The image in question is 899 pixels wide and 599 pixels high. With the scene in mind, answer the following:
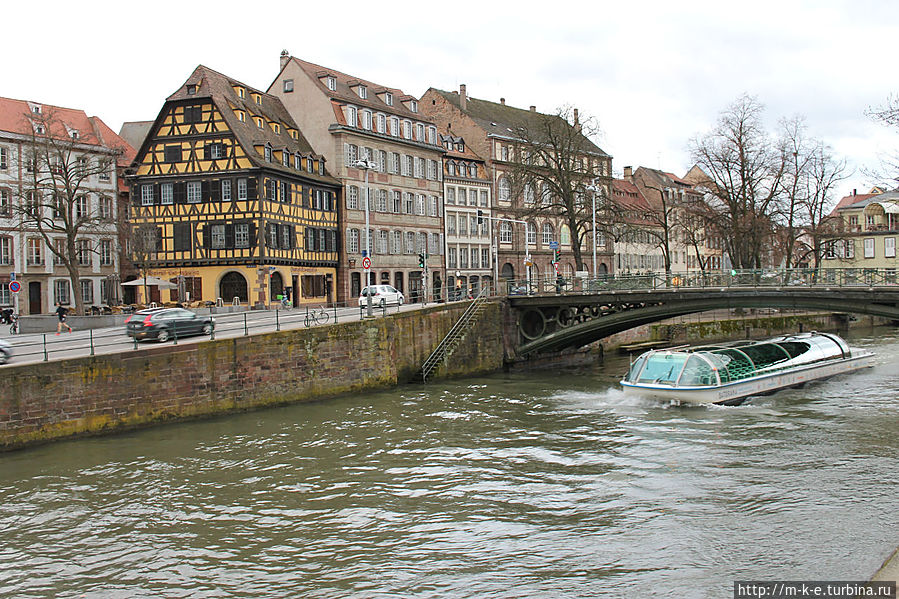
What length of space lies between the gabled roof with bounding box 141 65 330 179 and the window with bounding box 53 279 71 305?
10.6 metres

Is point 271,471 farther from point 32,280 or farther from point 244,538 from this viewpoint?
point 32,280

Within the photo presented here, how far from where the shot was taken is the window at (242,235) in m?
46.5

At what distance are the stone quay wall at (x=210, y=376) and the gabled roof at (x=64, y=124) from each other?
26.8 m

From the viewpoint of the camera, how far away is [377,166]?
5575 cm

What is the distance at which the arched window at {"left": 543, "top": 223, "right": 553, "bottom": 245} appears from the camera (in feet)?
235

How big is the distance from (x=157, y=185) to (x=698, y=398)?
3475 centimetres

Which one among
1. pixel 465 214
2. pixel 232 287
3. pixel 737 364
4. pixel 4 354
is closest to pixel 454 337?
pixel 737 364

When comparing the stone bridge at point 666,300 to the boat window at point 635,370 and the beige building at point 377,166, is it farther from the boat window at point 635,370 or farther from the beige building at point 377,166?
the beige building at point 377,166

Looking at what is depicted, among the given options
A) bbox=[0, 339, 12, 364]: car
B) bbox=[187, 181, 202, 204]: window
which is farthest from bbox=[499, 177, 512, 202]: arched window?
bbox=[0, 339, 12, 364]: car

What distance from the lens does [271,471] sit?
18.1m

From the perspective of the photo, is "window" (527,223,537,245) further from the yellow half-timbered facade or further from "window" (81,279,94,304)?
"window" (81,279,94,304)

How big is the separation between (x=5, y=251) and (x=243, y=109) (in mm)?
16686

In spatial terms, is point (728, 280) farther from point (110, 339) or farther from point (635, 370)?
point (110, 339)

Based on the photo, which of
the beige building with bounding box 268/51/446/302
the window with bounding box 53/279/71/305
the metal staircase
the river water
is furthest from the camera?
the beige building with bounding box 268/51/446/302
